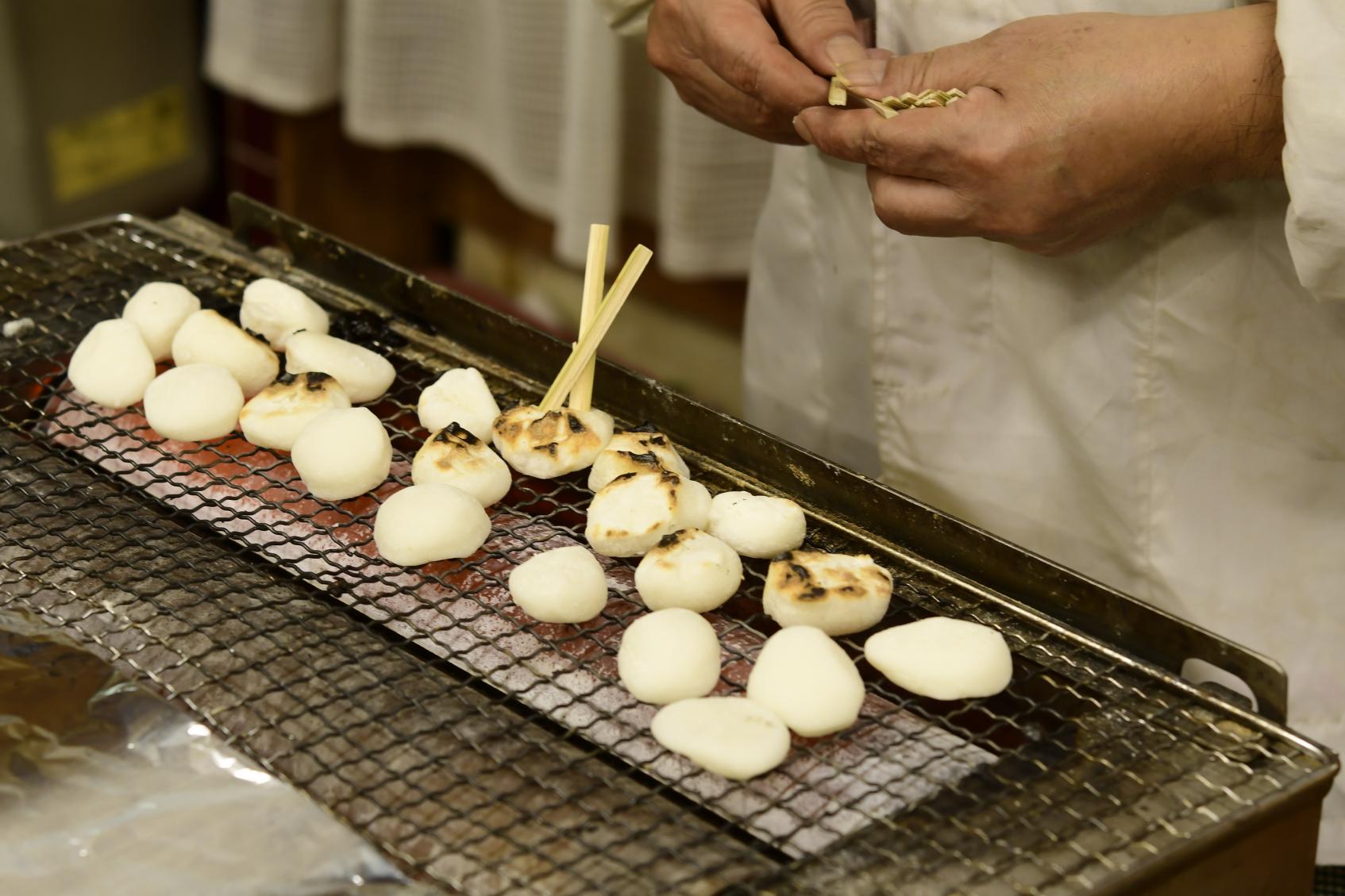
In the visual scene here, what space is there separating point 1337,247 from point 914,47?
1.53 feet

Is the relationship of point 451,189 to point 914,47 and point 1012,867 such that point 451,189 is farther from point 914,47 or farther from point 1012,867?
point 1012,867

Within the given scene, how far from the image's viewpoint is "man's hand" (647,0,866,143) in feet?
4.02

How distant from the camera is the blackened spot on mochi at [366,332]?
1291mm

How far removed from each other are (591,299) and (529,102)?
61.2 inches

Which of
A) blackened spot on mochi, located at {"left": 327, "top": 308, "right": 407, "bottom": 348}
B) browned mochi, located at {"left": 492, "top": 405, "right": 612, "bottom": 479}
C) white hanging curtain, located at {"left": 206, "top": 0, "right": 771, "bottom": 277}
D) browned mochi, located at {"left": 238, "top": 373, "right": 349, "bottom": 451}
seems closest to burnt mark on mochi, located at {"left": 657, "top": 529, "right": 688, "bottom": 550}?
browned mochi, located at {"left": 492, "top": 405, "right": 612, "bottom": 479}

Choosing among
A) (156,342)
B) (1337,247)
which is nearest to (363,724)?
(156,342)

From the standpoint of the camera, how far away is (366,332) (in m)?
1.29

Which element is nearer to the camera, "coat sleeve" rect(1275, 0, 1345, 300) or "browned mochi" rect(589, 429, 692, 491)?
"coat sleeve" rect(1275, 0, 1345, 300)

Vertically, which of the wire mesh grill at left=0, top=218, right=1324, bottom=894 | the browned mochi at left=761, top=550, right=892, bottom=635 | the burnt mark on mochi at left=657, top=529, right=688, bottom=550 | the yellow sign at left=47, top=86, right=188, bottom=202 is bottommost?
the yellow sign at left=47, top=86, right=188, bottom=202

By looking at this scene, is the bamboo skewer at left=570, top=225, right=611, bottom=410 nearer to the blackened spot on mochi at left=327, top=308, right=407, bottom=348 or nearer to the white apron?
the blackened spot on mochi at left=327, top=308, right=407, bottom=348

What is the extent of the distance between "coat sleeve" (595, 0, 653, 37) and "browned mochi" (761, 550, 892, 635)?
772mm

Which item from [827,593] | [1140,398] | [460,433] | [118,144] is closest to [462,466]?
[460,433]

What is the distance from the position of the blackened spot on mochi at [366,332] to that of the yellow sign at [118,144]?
5.85 feet

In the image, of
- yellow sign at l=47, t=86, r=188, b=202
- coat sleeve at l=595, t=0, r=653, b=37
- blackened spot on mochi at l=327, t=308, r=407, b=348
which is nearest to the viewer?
blackened spot on mochi at l=327, t=308, r=407, b=348
